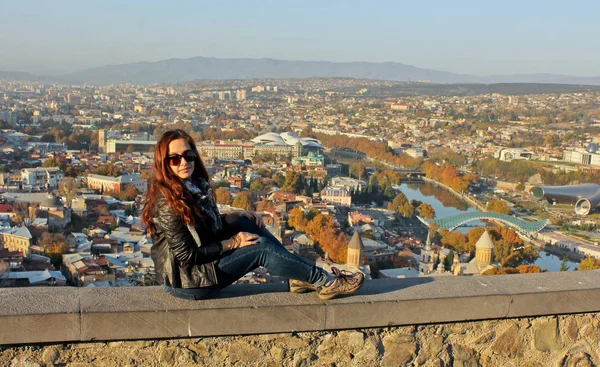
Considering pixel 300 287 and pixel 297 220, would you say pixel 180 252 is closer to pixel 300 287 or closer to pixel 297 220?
pixel 300 287

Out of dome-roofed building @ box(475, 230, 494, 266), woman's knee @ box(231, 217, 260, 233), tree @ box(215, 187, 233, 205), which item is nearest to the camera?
woman's knee @ box(231, 217, 260, 233)

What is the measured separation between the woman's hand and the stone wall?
18cm

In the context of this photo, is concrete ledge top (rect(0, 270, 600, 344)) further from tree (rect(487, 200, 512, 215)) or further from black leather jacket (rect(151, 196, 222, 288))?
tree (rect(487, 200, 512, 215))

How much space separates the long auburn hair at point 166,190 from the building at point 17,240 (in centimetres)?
942

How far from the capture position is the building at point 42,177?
19.4 meters

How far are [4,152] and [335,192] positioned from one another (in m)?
13.0

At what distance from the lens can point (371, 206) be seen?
20.5 meters

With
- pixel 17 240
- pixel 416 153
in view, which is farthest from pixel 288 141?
pixel 17 240

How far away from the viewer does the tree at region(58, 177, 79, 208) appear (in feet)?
54.7

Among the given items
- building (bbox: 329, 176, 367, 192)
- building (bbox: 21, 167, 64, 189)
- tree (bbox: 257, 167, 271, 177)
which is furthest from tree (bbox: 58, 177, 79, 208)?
building (bbox: 329, 176, 367, 192)

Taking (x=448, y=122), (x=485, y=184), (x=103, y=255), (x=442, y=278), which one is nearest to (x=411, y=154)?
(x=485, y=184)

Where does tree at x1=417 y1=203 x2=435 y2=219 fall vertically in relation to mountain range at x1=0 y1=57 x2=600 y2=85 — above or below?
below

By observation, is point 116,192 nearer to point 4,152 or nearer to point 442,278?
point 4,152

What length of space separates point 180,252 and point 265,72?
14188 cm
